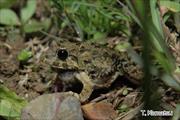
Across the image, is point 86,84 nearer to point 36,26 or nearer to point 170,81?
point 170,81

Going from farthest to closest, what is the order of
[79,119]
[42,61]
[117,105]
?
1. [42,61]
2. [117,105]
3. [79,119]

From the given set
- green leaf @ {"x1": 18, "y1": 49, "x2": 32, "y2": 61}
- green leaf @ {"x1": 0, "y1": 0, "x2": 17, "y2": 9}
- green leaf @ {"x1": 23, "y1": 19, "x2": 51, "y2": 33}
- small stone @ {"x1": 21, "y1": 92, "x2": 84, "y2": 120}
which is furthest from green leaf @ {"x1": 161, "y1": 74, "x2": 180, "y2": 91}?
green leaf @ {"x1": 0, "y1": 0, "x2": 17, "y2": 9}

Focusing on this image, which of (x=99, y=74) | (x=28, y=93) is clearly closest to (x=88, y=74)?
(x=99, y=74)

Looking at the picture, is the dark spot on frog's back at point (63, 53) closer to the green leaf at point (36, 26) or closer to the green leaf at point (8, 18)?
the green leaf at point (36, 26)

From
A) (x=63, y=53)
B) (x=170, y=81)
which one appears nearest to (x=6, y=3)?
(x=63, y=53)

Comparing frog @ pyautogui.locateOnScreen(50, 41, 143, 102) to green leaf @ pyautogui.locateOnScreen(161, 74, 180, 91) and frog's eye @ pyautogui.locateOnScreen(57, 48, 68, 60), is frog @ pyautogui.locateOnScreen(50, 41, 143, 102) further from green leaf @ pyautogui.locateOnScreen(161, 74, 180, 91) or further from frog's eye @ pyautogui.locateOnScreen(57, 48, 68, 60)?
green leaf @ pyautogui.locateOnScreen(161, 74, 180, 91)

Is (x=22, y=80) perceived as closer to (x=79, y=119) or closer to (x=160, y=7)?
(x=79, y=119)

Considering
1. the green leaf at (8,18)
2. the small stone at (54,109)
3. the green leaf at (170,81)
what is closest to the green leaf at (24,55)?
the green leaf at (8,18)
